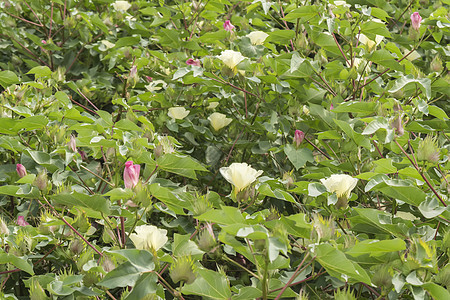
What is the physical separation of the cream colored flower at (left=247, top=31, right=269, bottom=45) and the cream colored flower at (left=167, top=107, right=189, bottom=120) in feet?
Answer: 1.30

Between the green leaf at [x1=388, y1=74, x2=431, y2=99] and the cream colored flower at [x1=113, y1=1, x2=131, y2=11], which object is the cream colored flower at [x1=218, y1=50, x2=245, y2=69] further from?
the cream colored flower at [x1=113, y1=1, x2=131, y2=11]

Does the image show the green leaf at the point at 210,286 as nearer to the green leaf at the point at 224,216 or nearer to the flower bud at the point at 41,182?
the green leaf at the point at 224,216

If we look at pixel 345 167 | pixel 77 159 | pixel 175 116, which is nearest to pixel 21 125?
pixel 77 159

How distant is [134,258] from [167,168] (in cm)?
35

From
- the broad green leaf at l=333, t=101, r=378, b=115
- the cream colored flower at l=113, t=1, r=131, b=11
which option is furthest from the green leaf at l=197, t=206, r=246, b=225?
the cream colored flower at l=113, t=1, r=131, b=11

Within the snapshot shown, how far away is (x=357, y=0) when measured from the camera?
2.31 meters

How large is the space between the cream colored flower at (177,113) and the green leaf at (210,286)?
96 centimetres

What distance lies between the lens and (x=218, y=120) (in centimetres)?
189

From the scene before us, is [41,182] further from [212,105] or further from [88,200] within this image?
[212,105]

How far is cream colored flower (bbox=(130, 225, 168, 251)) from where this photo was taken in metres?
1.07

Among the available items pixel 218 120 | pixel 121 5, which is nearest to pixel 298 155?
pixel 218 120

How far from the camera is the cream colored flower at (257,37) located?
2000 millimetres

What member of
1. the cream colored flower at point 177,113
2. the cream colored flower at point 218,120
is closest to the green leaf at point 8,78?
the cream colored flower at point 177,113

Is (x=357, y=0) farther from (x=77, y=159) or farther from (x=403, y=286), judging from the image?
(x=403, y=286)
